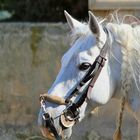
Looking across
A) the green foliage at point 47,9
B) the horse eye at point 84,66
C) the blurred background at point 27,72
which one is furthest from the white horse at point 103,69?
the green foliage at point 47,9

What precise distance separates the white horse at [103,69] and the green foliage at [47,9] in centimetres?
513

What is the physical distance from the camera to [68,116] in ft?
10.9

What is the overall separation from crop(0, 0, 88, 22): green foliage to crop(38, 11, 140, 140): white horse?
202 inches

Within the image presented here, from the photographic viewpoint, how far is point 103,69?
11.1 feet

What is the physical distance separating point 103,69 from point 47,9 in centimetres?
579

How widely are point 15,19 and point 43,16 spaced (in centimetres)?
100

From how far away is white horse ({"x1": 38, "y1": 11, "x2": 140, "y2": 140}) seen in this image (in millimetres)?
3316

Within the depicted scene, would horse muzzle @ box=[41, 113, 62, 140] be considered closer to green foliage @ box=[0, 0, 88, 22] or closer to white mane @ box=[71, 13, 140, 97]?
white mane @ box=[71, 13, 140, 97]

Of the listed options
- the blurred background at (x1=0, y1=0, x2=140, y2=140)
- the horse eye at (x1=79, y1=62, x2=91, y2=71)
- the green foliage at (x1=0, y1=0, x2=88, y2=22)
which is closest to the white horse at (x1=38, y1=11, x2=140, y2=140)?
the horse eye at (x1=79, y1=62, x2=91, y2=71)

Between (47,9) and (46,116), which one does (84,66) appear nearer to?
(46,116)

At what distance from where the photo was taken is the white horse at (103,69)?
3316mm

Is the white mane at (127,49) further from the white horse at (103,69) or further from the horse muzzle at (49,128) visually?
the horse muzzle at (49,128)

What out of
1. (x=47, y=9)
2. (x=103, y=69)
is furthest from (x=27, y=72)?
(x=47, y=9)

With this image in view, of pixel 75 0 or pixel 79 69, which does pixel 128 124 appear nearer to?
pixel 79 69
